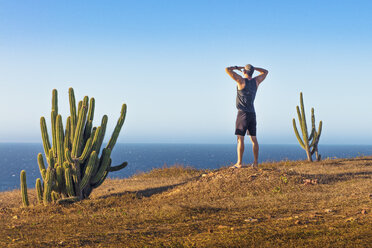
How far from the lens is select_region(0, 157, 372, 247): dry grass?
5.32 m

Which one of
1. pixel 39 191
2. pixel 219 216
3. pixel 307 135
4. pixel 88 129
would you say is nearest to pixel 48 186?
pixel 39 191

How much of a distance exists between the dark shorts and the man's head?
1.04m

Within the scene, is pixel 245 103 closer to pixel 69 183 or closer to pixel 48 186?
pixel 69 183

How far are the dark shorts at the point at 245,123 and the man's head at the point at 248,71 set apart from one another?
3.40 feet

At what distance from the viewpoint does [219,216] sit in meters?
7.08

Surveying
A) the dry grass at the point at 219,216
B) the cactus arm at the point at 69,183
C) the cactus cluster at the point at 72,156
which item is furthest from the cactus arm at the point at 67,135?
the dry grass at the point at 219,216

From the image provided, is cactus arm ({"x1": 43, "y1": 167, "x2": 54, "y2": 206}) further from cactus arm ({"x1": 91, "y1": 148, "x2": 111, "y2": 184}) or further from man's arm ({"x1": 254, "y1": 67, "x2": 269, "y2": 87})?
man's arm ({"x1": 254, "y1": 67, "x2": 269, "y2": 87})

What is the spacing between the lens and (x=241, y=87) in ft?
34.3

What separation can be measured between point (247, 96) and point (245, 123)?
75cm

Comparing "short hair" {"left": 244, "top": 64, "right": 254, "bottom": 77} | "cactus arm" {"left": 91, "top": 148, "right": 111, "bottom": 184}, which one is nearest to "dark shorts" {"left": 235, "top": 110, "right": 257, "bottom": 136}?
"short hair" {"left": 244, "top": 64, "right": 254, "bottom": 77}

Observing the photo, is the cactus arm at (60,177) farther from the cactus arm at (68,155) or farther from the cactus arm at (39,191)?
the cactus arm at (39,191)

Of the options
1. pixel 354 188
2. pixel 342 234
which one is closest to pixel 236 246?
pixel 342 234

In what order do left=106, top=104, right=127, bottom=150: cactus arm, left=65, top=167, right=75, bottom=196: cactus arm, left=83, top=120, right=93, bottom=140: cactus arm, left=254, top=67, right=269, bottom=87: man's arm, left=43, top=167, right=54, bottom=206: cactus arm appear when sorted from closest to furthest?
left=43, top=167, right=54, bottom=206: cactus arm
left=65, top=167, right=75, bottom=196: cactus arm
left=254, top=67, right=269, bottom=87: man's arm
left=83, top=120, right=93, bottom=140: cactus arm
left=106, top=104, right=127, bottom=150: cactus arm

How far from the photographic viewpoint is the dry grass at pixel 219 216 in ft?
17.5
